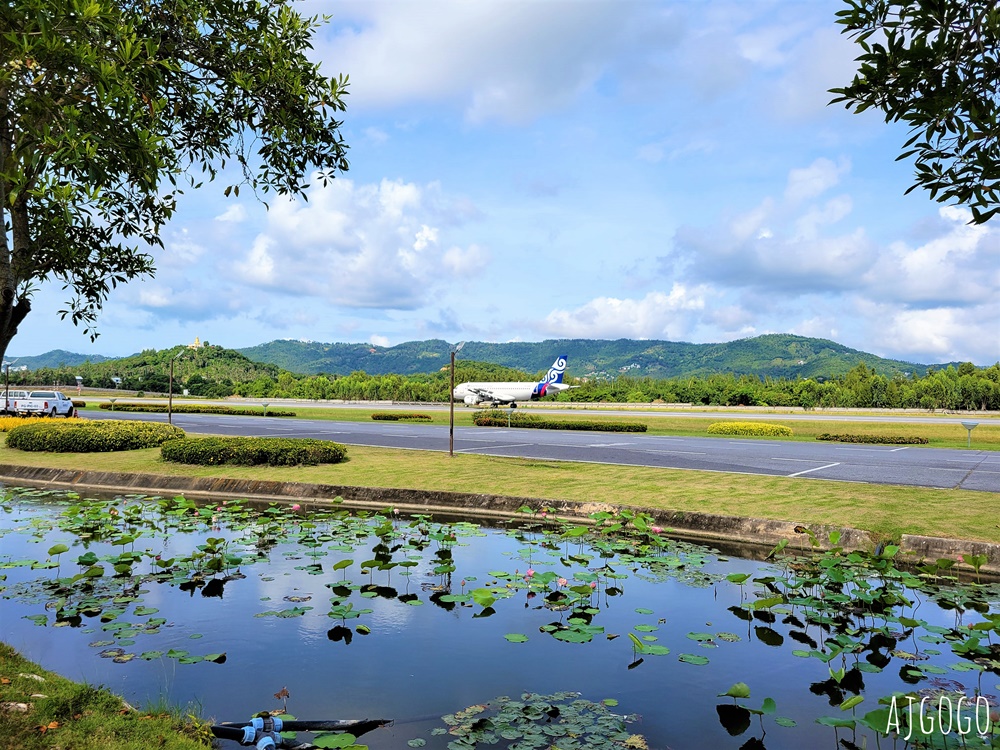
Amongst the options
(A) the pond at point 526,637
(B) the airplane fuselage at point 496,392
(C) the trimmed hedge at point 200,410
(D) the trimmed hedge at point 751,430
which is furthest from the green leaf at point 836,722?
(B) the airplane fuselage at point 496,392

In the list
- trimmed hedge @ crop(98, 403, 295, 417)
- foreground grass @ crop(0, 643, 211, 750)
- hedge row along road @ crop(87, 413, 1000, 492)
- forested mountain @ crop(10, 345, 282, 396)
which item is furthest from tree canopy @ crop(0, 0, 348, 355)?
forested mountain @ crop(10, 345, 282, 396)

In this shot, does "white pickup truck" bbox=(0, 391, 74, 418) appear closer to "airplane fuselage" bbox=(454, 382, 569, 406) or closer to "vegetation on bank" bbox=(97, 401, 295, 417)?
"vegetation on bank" bbox=(97, 401, 295, 417)

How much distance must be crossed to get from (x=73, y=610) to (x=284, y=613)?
81.3 inches

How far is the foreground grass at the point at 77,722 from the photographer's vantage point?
11.6 feet

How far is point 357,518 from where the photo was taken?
10.9 m

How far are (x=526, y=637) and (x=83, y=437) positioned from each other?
17.6m

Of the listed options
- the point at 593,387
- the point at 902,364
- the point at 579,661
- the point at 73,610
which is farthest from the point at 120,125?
the point at 902,364

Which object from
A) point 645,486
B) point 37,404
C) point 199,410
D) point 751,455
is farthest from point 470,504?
point 199,410

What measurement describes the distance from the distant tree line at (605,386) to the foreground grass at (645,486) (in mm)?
59014

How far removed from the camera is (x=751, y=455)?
20312 millimetres

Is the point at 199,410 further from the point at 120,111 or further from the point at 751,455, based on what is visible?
the point at 120,111

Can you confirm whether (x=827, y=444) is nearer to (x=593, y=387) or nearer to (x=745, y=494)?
(x=745, y=494)

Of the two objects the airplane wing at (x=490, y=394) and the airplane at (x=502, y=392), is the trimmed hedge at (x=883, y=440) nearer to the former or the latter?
the airplane at (x=502, y=392)

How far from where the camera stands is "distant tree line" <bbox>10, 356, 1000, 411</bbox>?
207 ft
